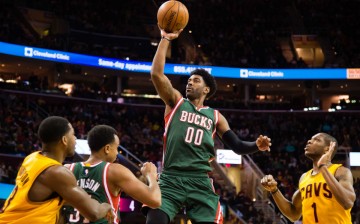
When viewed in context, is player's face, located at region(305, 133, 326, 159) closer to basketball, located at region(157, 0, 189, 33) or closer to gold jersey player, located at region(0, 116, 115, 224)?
basketball, located at region(157, 0, 189, 33)

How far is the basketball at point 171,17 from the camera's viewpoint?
5.68 m

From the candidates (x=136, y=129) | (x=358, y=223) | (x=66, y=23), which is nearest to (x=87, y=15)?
(x=66, y=23)

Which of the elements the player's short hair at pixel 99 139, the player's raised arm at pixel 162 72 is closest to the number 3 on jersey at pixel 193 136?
the player's raised arm at pixel 162 72

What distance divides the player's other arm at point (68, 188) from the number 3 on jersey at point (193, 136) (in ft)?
5.51

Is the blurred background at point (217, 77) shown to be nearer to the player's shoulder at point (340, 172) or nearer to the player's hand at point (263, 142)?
the player's shoulder at point (340, 172)

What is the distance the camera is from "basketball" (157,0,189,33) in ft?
18.6

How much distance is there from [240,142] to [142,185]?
1.67 metres

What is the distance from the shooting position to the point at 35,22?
108ft

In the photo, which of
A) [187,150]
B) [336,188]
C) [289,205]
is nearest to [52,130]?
[187,150]

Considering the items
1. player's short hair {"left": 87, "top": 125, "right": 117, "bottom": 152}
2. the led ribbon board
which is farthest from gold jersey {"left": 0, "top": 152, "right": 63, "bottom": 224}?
the led ribbon board

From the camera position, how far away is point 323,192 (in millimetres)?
6270

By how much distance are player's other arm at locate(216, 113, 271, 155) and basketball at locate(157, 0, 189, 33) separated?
1096mm

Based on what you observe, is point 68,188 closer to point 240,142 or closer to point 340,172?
point 240,142

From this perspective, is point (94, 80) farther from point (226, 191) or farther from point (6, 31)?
point (226, 191)
